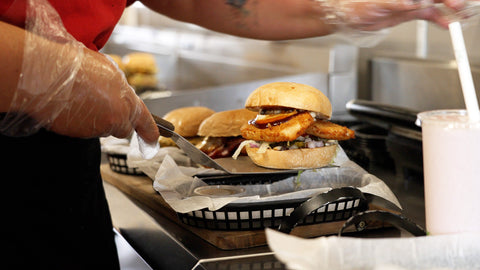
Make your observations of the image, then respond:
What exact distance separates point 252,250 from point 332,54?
6.79 feet

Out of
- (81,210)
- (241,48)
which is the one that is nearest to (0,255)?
(81,210)

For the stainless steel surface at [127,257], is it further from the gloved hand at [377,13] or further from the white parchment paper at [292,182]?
the gloved hand at [377,13]

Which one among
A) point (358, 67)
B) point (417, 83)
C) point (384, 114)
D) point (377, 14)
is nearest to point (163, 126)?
point (377, 14)

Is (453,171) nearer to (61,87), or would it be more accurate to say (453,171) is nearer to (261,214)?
(261,214)

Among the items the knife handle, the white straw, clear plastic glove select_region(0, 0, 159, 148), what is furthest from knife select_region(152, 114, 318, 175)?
the white straw

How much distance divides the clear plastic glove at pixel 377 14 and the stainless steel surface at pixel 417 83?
119cm

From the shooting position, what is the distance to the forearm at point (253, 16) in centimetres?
159

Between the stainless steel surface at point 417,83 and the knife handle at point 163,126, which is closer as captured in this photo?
the knife handle at point 163,126

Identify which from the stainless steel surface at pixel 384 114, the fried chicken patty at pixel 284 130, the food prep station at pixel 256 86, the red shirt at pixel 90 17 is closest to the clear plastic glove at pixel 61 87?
the red shirt at pixel 90 17

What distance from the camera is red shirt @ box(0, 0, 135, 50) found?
1296 millimetres

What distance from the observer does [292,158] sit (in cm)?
146

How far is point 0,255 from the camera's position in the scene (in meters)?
1.46

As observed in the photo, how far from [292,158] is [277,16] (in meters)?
0.43

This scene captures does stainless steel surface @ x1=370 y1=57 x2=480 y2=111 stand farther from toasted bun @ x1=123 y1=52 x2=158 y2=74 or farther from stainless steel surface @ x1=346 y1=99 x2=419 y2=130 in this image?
toasted bun @ x1=123 y1=52 x2=158 y2=74
